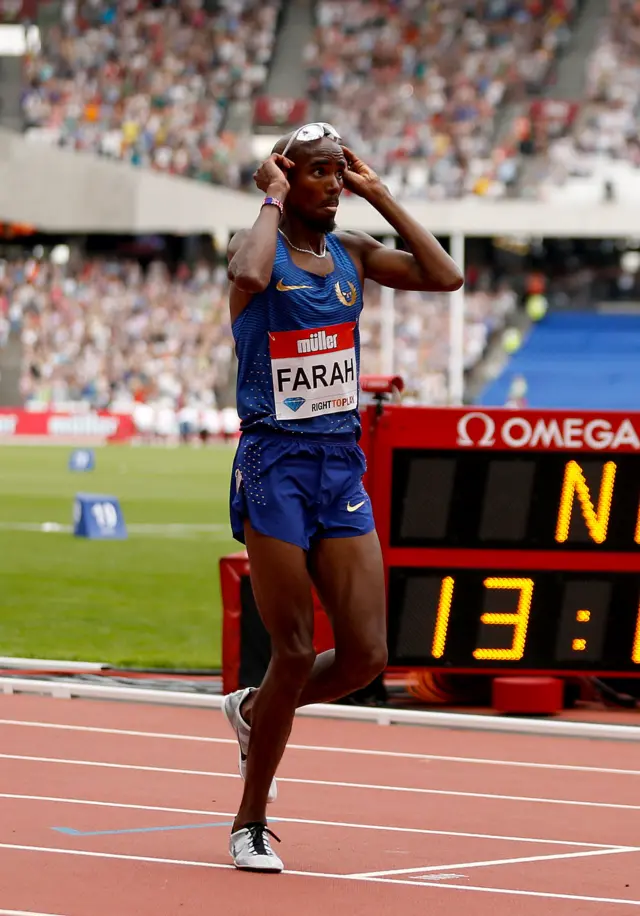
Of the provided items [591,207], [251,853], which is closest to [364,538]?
[251,853]

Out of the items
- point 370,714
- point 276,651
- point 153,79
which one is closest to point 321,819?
point 276,651

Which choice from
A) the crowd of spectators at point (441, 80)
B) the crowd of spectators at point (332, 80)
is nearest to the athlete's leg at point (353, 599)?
the crowd of spectators at point (332, 80)

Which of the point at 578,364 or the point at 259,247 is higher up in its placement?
the point at 259,247

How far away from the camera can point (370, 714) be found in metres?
8.79

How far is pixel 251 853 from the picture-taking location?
17.5 ft

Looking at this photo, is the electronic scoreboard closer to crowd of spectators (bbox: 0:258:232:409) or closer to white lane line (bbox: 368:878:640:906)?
white lane line (bbox: 368:878:640:906)

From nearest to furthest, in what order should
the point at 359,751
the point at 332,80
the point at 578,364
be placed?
the point at 359,751, the point at 578,364, the point at 332,80

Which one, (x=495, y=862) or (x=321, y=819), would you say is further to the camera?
(x=321, y=819)

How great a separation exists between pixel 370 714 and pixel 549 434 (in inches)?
62.9

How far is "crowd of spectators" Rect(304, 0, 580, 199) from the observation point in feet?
177

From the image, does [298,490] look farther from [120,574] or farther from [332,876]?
[120,574]

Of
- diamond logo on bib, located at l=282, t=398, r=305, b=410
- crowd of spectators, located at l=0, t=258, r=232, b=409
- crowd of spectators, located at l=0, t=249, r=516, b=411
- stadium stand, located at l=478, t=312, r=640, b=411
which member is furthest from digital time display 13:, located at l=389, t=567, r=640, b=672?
stadium stand, located at l=478, t=312, r=640, b=411

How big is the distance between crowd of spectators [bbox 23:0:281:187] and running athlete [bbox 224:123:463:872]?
49464 millimetres

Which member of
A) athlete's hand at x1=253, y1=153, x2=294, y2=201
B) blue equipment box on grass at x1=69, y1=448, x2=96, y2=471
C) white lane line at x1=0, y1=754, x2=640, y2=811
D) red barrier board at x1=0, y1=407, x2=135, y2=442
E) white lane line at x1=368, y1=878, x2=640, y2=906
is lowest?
red barrier board at x1=0, y1=407, x2=135, y2=442
